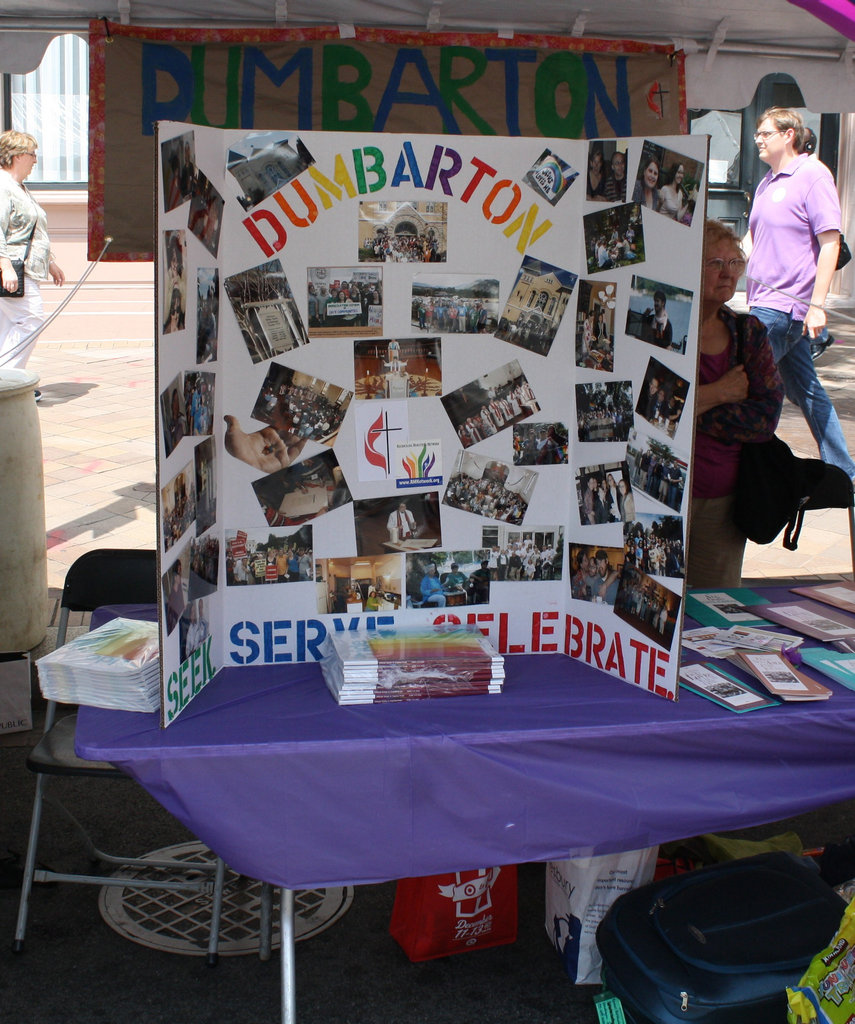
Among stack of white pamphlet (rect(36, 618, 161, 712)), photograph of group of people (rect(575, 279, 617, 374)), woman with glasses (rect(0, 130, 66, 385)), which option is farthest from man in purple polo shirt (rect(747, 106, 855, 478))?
woman with glasses (rect(0, 130, 66, 385))

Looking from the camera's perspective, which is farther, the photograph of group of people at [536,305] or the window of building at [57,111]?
the window of building at [57,111]

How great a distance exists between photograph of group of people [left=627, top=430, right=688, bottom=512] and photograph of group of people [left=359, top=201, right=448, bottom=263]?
2.02ft

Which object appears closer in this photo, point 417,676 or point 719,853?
point 417,676

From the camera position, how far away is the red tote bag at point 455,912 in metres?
2.60

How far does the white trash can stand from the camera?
4070mm

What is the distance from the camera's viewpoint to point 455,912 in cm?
265

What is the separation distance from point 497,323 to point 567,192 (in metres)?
0.33

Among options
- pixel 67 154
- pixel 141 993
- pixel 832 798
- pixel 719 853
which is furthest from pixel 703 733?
pixel 67 154

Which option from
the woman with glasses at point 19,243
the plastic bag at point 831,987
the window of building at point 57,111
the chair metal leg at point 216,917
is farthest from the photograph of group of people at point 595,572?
the window of building at point 57,111

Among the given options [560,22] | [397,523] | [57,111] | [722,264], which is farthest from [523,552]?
[57,111]

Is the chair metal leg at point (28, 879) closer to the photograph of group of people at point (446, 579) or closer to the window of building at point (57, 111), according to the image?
the photograph of group of people at point (446, 579)

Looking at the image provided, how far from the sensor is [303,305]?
243 centimetres

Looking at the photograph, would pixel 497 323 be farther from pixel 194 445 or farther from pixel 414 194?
pixel 194 445

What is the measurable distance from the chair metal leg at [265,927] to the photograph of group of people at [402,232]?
1.48m
